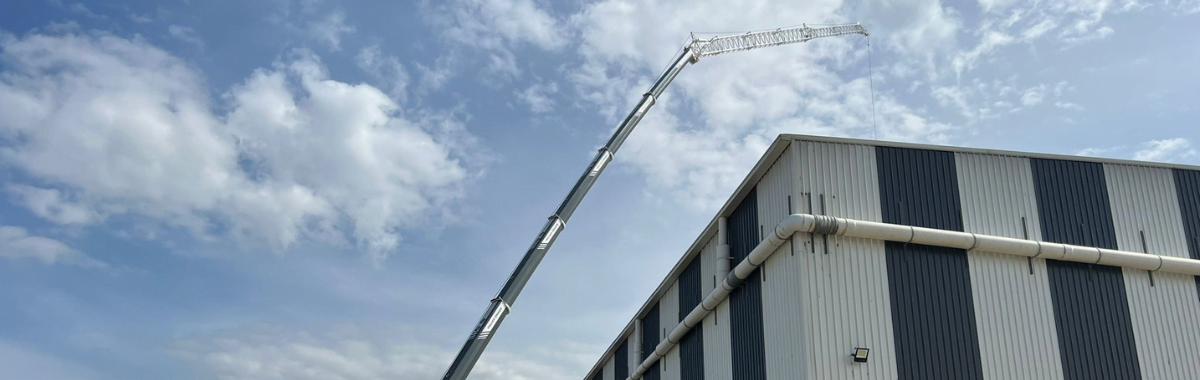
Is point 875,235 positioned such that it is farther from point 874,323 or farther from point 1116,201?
point 1116,201

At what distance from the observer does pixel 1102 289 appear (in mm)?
29031

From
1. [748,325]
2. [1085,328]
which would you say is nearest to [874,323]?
[748,325]

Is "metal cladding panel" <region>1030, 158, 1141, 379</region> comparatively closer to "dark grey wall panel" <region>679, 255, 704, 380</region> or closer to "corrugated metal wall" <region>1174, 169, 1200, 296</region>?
"corrugated metal wall" <region>1174, 169, 1200, 296</region>

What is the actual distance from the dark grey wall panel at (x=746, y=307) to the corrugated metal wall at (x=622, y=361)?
18.4 metres

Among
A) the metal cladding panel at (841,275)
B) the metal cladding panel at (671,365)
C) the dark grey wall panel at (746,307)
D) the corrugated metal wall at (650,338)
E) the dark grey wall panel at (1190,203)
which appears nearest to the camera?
the metal cladding panel at (841,275)

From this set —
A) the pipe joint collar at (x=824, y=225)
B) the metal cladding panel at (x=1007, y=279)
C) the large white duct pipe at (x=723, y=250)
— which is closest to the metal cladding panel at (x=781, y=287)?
the pipe joint collar at (x=824, y=225)

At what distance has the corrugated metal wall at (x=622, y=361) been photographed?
2003 inches

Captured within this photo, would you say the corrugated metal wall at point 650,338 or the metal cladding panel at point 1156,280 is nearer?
the metal cladding panel at point 1156,280

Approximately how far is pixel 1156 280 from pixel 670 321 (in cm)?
1952

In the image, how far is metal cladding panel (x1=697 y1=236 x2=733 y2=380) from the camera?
33.0m

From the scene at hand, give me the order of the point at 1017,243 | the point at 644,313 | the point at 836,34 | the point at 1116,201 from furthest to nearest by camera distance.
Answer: the point at 836,34 → the point at 644,313 → the point at 1116,201 → the point at 1017,243

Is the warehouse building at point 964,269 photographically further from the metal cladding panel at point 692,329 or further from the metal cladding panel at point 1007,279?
the metal cladding panel at point 692,329

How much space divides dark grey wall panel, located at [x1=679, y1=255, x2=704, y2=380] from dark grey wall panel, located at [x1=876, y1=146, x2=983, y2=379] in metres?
10.5

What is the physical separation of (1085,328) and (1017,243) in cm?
341
